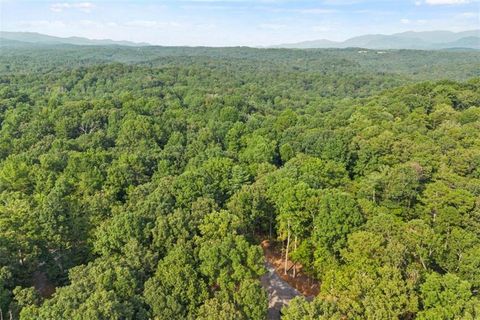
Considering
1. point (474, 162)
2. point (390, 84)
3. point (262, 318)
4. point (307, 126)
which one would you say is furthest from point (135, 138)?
point (390, 84)

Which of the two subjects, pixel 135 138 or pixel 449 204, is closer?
pixel 449 204

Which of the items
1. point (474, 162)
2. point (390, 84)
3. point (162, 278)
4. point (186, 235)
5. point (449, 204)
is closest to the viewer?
point (162, 278)

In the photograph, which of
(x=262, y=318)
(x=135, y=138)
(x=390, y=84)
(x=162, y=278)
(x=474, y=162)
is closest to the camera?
(x=262, y=318)

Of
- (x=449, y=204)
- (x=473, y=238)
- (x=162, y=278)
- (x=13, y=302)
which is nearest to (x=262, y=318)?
(x=162, y=278)

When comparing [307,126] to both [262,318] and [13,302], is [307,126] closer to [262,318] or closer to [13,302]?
[262,318]

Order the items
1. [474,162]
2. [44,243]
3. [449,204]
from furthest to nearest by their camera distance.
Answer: [474,162] → [449,204] → [44,243]

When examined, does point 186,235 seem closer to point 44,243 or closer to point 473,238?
point 44,243

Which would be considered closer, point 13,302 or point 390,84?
point 13,302

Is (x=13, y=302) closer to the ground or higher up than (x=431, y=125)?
closer to the ground

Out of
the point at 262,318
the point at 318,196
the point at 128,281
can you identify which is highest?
the point at 318,196
